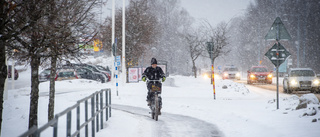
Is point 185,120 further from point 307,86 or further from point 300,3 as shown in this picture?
point 300,3

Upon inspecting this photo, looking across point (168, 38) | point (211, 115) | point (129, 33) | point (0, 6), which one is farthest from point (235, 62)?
point (0, 6)

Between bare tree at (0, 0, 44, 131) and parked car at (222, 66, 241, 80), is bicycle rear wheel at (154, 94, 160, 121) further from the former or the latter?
parked car at (222, 66, 241, 80)

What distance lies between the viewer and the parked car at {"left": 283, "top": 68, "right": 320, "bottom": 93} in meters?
18.3

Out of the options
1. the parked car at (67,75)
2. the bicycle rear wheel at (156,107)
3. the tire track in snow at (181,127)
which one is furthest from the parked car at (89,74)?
the bicycle rear wheel at (156,107)

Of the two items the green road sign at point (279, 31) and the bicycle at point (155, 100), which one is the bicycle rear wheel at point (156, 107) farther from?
the green road sign at point (279, 31)

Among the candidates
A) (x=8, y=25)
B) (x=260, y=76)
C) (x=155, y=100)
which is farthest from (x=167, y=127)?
(x=260, y=76)

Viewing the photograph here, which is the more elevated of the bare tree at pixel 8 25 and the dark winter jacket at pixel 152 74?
the bare tree at pixel 8 25

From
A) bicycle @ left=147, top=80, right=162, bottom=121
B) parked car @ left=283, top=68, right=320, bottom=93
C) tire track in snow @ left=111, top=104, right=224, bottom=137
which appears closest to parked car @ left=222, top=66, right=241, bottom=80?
parked car @ left=283, top=68, right=320, bottom=93

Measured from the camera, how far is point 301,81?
60.3 ft

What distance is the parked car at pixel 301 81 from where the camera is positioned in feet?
Result: 59.9

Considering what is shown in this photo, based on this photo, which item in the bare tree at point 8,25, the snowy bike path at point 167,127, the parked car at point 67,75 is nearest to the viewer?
the bare tree at point 8,25

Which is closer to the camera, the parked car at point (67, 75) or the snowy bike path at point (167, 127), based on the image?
the snowy bike path at point (167, 127)

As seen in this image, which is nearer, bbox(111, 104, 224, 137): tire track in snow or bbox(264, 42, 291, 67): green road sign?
bbox(111, 104, 224, 137): tire track in snow

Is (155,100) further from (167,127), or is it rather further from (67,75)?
(67,75)
